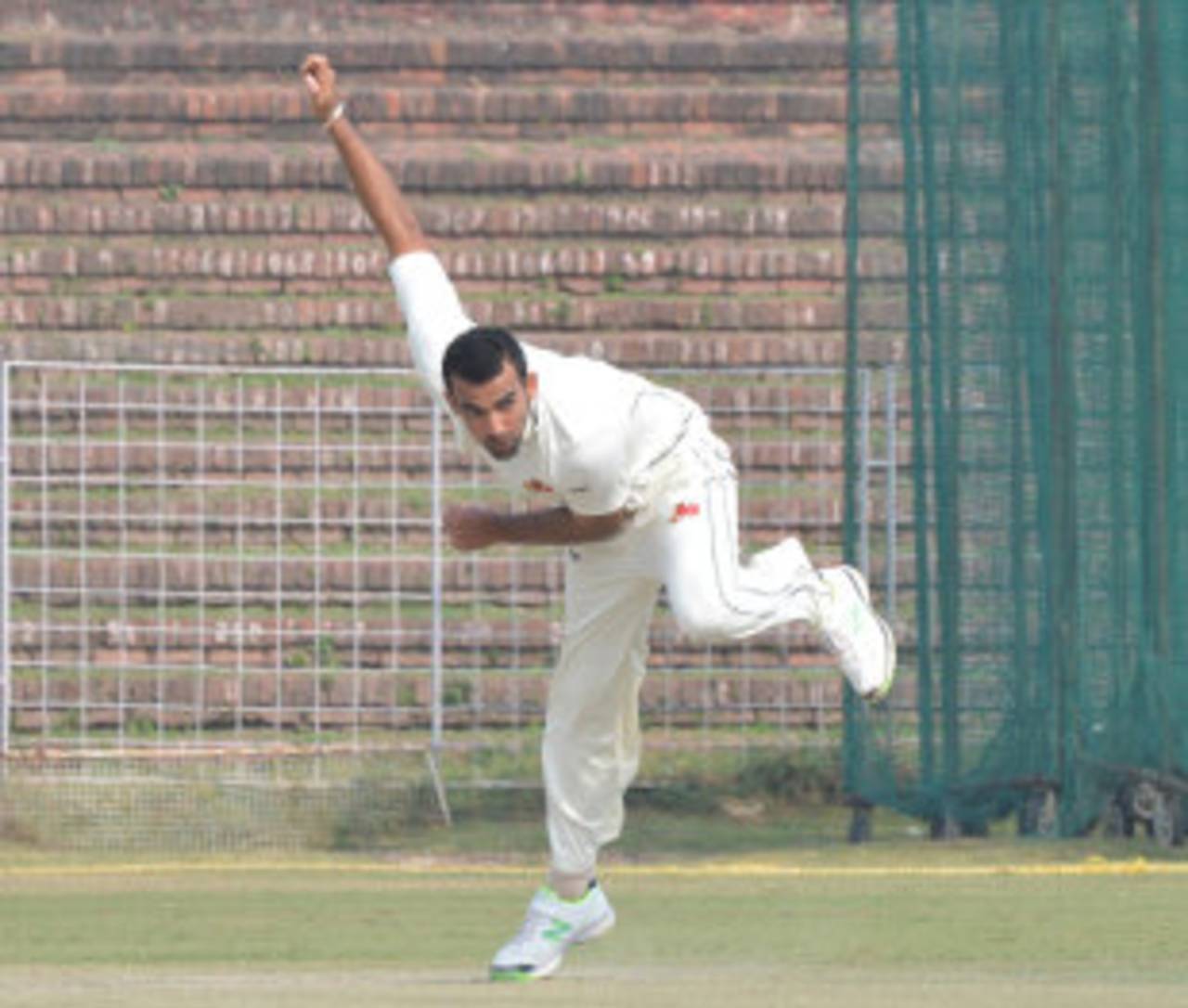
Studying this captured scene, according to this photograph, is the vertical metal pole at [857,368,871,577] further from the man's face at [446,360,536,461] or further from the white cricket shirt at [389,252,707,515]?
the man's face at [446,360,536,461]

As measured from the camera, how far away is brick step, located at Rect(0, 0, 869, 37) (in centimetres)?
1753

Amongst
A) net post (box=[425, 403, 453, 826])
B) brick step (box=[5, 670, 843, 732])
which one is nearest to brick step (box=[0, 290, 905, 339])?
brick step (box=[5, 670, 843, 732])

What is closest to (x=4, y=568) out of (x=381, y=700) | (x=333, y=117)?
(x=381, y=700)

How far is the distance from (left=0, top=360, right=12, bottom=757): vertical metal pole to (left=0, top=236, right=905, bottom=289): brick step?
4081 millimetres

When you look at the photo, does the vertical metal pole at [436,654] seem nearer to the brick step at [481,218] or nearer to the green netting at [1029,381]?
the green netting at [1029,381]

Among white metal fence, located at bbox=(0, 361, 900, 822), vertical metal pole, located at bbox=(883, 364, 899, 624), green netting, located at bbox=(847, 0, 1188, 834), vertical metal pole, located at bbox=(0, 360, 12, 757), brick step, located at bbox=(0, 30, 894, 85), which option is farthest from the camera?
brick step, located at bbox=(0, 30, 894, 85)

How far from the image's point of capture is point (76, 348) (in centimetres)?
1477

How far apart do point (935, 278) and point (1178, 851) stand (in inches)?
78.7

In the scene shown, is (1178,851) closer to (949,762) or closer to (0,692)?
(949,762)

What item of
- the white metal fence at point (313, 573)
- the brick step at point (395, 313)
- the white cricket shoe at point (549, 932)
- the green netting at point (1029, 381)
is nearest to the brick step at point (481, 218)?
the brick step at point (395, 313)

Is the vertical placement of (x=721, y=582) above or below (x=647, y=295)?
below

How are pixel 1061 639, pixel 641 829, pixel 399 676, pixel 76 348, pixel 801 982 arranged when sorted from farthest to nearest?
pixel 76 348 < pixel 399 676 < pixel 641 829 < pixel 1061 639 < pixel 801 982

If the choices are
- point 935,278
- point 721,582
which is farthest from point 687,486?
point 935,278

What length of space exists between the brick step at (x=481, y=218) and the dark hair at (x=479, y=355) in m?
9.07
